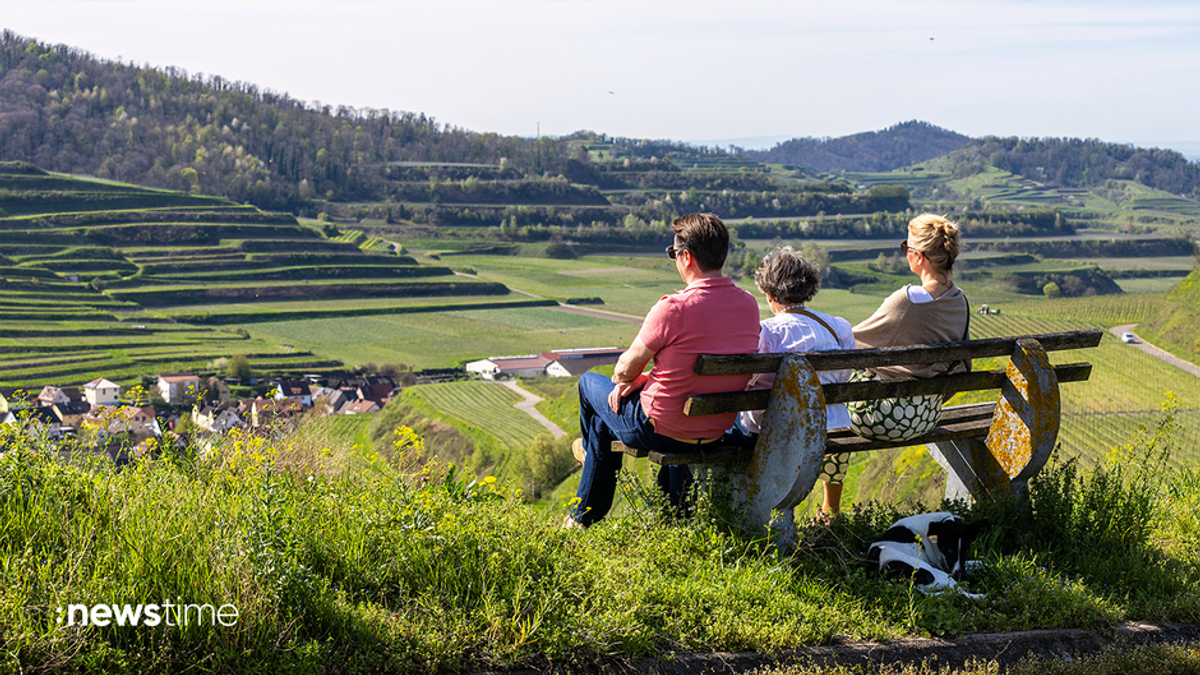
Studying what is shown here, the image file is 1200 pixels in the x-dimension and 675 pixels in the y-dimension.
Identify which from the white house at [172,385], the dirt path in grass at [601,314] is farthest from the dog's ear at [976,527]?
the dirt path in grass at [601,314]

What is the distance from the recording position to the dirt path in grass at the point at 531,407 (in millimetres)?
55019

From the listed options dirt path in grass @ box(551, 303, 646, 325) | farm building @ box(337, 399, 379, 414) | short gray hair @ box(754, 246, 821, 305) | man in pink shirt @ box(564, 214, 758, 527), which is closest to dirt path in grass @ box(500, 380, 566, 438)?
farm building @ box(337, 399, 379, 414)

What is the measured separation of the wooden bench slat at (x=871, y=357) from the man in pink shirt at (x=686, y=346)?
25 centimetres

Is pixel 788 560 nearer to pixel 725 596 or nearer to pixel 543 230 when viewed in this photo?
pixel 725 596

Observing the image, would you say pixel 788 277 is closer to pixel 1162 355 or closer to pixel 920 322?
pixel 920 322

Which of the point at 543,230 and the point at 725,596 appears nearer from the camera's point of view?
the point at 725,596

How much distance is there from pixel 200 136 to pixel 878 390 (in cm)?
16822

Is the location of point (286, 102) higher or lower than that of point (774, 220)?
higher

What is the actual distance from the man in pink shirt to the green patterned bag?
0.61m

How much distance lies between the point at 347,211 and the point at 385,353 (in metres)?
75.6

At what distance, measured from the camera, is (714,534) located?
365 cm

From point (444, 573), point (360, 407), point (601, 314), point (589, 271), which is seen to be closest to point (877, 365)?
point (444, 573)

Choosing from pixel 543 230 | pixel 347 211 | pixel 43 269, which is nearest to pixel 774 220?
pixel 543 230

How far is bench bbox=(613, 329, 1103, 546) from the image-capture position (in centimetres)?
357
